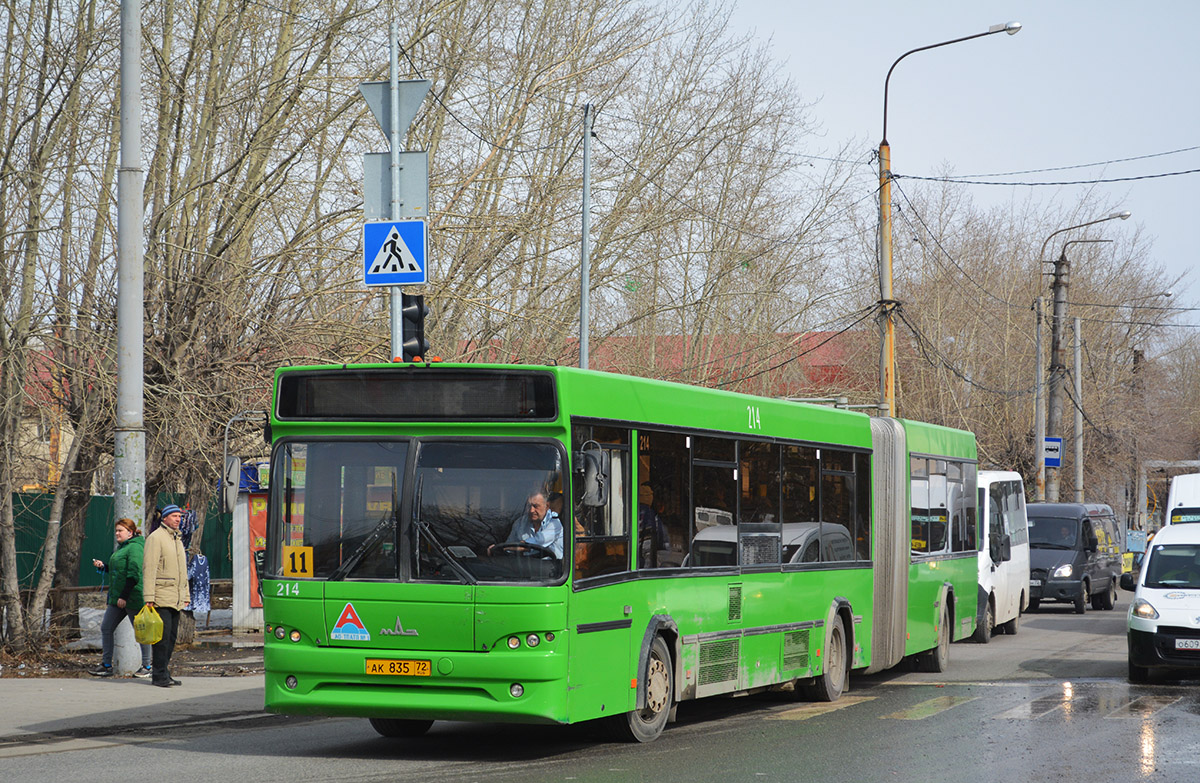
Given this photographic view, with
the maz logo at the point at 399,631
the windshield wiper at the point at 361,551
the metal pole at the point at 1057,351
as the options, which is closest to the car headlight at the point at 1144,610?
the maz logo at the point at 399,631

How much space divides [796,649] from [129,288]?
7.31 m

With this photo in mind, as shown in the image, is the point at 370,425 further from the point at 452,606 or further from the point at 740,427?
the point at 740,427

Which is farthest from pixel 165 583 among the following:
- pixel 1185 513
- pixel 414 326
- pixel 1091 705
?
pixel 1185 513

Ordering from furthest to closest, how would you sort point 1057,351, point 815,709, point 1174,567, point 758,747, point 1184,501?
point 1057,351 → point 1184,501 → point 1174,567 → point 815,709 → point 758,747

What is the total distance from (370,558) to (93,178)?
9.43 m

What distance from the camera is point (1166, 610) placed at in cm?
1464

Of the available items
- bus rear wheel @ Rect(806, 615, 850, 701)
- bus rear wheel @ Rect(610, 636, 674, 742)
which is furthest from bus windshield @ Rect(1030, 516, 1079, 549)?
bus rear wheel @ Rect(610, 636, 674, 742)

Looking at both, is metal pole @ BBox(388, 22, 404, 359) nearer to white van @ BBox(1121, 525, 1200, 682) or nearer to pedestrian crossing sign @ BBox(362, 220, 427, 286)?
pedestrian crossing sign @ BBox(362, 220, 427, 286)

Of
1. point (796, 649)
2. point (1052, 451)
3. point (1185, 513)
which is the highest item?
point (1052, 451)

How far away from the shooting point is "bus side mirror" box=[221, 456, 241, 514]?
37.0 ft

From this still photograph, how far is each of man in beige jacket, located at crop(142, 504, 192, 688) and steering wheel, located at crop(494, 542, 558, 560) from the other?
5.53 m

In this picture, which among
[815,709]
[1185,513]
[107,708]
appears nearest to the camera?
[107,708]

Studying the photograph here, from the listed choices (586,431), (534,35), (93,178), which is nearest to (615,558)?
(586,431)

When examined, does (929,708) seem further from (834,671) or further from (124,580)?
(124,580)
